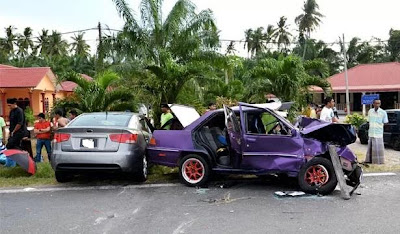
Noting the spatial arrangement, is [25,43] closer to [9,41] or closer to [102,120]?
[9,41]

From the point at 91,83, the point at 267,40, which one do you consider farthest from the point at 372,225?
the point at 267,40

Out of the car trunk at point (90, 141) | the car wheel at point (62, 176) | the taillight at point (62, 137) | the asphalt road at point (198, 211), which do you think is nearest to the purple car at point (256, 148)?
the asphalt road at point (198, 211)

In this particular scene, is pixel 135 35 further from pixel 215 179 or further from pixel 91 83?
pixel 215 179

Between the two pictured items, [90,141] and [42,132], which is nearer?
[90,141]

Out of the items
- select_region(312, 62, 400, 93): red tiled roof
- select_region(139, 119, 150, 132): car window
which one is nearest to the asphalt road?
select_region(139, 119, 150, 132): car window

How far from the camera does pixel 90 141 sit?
6977 mm

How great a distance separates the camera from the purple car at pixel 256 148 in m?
6.66

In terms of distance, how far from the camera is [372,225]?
4.93 metres

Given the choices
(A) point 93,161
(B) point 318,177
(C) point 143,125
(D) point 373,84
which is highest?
(D) point 373,84

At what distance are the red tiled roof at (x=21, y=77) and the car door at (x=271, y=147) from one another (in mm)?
25526

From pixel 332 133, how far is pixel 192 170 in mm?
2469

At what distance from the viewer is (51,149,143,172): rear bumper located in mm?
6879

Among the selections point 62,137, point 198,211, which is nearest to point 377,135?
point 198,211

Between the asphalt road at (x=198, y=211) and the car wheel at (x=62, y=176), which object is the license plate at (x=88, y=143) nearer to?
the asphalt road at (x=198, y=211)
